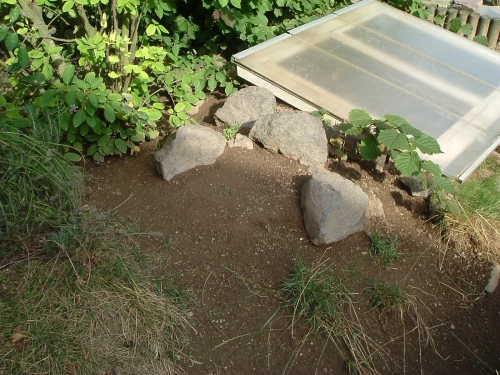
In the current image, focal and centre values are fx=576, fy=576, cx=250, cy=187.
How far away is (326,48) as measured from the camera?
4.96 meters

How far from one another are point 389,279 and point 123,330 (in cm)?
157

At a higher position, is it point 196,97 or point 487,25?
point 196,97

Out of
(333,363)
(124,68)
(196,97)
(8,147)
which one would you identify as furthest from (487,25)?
(8,147)

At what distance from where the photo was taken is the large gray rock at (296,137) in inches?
155

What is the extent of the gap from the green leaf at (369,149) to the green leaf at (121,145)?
1.58 metres

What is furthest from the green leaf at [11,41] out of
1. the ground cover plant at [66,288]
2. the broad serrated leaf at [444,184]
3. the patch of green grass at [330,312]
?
the broad serrated leaf at [444,184]

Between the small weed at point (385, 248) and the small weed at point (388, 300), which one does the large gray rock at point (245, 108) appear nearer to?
the small weed at point (385, 248)

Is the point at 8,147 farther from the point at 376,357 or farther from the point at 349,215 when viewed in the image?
the point at 376,357

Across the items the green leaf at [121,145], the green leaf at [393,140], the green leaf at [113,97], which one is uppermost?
the green leaf at [113,97]

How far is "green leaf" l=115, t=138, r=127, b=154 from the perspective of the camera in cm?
390

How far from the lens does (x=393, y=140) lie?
3.59m

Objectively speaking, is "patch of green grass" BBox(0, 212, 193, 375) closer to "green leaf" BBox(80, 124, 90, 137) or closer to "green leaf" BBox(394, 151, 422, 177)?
"green leaf" BBox(80, 124, 90, 137)

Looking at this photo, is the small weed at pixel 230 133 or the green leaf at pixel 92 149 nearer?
the green leaf at pixel 92 149

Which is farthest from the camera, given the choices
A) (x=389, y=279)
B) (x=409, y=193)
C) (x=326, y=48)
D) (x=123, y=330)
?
(x=326, y=48)
